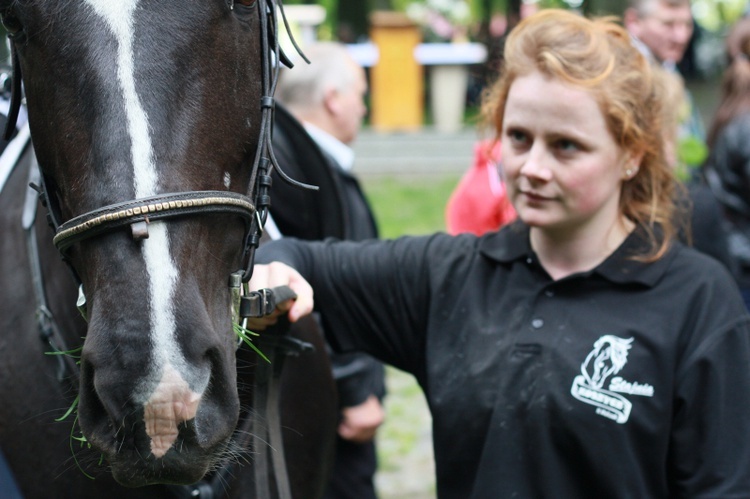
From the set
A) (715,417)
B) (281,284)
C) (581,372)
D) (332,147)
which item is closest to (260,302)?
(281,284)

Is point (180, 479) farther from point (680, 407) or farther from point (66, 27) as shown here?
point (680, 407)

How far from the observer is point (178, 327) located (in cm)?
167

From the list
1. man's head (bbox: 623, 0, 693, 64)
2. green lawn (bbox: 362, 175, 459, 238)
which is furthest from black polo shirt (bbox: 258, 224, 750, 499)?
green lawn (bbox: 362, 175, 459, 238)

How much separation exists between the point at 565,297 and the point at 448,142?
13.4 meters

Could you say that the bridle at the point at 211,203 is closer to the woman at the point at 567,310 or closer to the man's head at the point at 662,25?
the woman at the point at 567,310

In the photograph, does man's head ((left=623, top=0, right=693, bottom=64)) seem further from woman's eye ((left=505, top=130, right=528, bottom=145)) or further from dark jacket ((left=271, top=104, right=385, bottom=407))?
woman's eye ((left=505, top=130, right=528, bottom=145))

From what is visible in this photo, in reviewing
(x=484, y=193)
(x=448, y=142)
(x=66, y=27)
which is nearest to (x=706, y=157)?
(x=484, y=193)

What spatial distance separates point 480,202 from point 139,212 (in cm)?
276

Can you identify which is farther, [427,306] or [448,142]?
[448,142]

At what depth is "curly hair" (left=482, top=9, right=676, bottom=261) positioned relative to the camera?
2.47 meters

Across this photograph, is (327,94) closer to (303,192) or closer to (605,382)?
(303,192)

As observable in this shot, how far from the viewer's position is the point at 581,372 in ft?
7.75

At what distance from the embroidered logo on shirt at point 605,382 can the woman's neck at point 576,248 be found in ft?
0.79

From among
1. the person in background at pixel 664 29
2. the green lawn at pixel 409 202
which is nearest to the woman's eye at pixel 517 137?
the person in background at pixel 664 29
